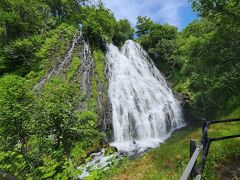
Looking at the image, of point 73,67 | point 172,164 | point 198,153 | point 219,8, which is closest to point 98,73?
point 73,67

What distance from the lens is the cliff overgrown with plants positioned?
328 inches

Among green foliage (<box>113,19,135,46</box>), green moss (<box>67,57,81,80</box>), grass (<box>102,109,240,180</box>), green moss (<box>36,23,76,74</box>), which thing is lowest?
grass (<box>102,109,240,180</box>)

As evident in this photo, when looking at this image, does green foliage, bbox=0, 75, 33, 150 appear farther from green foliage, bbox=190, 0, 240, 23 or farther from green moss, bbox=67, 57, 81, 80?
green moss, bbox=67, 57, 81, 80

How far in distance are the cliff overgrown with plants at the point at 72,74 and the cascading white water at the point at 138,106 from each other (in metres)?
1.36

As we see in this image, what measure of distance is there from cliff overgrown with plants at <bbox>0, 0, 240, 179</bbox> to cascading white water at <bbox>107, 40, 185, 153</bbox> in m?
1.36

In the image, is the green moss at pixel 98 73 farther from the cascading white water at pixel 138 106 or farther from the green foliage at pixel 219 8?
the green foliage at pixel 219 8

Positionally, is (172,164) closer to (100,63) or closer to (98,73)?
(98,73)

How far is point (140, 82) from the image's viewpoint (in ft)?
87.9

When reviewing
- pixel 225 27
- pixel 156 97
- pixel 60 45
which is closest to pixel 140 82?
pixel 156 97

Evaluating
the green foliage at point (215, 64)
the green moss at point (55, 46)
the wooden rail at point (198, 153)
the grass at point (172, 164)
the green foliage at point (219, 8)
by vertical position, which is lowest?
Result: the grass at point (172, 164)

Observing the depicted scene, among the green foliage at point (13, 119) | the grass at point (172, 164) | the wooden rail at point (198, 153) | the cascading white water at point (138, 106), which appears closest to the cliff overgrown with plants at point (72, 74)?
the green foliage at point (13, 119)

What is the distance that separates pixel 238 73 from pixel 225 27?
13.6 ft

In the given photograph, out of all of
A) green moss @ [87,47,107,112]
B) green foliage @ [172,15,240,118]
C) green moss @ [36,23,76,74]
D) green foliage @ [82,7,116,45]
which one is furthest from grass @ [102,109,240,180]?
green foliage @ [82,7,116,45]

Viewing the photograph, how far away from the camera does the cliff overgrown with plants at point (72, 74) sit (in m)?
8.32
